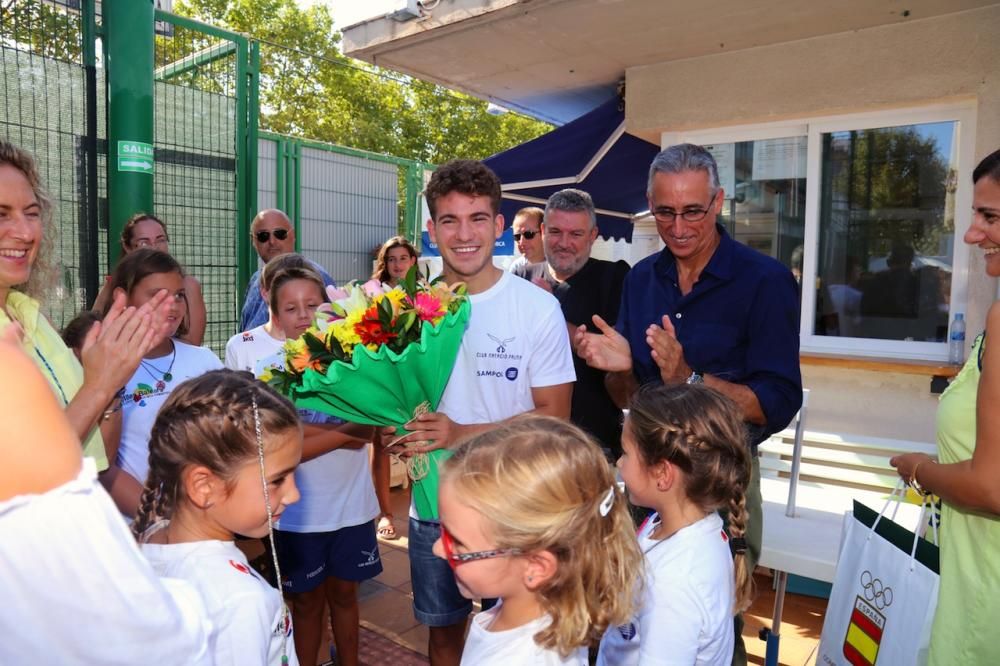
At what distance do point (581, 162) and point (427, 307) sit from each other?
4.90 metres

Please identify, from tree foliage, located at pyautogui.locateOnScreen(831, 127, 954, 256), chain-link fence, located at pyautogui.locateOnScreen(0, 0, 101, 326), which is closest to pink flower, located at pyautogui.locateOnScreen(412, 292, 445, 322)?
chain-link fence, located at pyautogui.locateOnScreen(0, 0, 101, 326)

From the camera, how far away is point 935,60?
442cm

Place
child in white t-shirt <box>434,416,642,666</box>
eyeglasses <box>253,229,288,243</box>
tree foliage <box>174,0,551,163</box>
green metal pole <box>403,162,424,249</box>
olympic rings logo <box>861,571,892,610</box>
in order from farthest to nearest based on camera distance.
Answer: tree foliage <box>174,0,551,163</box>, green metal pole <box>403,162,424,249</box>, eyeglasses <box>253,229,288,243</box>, olympic rings logo <box>861,571,892,610</box>, child in white t-shirt <box>434,416,642,666</box>

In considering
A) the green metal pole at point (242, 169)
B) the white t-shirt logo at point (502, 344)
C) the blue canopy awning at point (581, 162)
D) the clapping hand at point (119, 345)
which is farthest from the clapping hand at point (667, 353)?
the blue canopy awning at point (581, 162)

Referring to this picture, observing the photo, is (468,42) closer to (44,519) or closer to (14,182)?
(14,182)

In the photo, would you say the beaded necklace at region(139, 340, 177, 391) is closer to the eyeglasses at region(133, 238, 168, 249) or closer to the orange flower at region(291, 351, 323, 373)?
the orange flower at region(291, 351, 323, 373)

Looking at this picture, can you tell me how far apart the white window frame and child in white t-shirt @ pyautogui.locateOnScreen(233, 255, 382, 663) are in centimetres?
324

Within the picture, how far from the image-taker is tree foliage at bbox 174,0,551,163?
70.5 feet

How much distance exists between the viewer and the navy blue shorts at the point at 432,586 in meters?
2.55

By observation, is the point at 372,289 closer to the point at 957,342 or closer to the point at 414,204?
the point at 957,342

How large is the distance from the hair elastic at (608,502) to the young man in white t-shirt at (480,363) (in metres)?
0.98

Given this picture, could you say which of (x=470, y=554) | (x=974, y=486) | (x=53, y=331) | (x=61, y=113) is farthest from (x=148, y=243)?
(x=974, y=486)

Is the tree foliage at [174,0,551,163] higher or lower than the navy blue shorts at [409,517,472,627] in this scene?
higher

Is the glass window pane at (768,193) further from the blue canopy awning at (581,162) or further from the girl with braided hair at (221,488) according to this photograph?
the girl with braided hair at (221,488)
